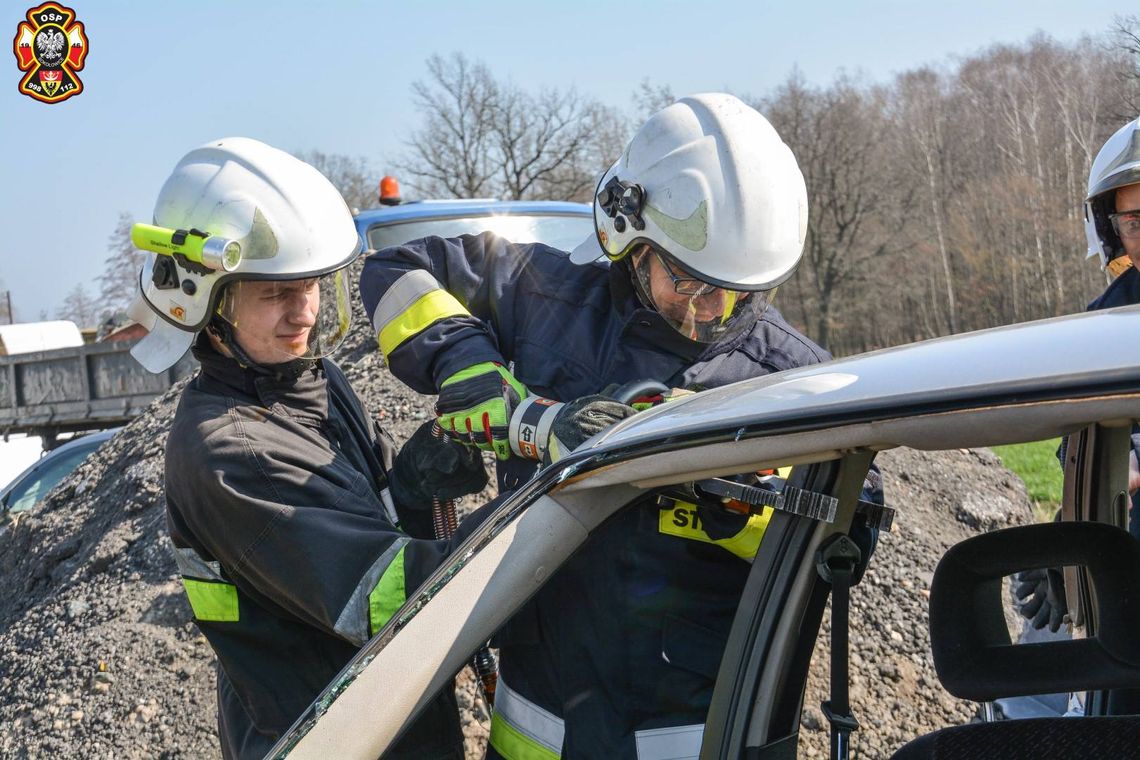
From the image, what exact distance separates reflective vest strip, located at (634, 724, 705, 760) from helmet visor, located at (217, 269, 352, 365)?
1006 millimetres

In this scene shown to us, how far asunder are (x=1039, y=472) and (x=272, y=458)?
7.70 m

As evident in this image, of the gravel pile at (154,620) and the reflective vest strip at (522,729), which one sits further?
the gravel pile at (154,620)

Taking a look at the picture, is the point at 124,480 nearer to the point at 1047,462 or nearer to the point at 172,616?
the point at 172,616

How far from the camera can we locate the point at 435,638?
1.33 m

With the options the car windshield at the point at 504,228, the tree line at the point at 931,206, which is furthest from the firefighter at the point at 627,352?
the tree line at the point at 931,206

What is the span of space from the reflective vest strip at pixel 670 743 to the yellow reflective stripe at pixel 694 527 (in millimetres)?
319

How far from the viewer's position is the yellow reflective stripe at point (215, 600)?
191 cm

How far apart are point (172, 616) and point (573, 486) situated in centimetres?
369

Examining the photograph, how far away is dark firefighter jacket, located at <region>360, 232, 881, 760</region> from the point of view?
1825mm

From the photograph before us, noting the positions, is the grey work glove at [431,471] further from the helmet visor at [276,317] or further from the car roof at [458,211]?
the car roof at [458,211]

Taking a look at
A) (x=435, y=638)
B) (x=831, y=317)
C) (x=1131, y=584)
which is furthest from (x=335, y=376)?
(x=831, y=317)

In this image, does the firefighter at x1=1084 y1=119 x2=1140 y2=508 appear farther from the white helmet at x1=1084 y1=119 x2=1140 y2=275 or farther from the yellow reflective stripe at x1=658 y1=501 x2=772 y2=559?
the yellow reflective stripe at x1=658 y1=501 x2=772 y2=559

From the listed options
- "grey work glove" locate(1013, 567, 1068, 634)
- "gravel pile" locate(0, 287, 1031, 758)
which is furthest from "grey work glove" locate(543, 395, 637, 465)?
"gravel pile" locate(0, 287, 1031, 758)

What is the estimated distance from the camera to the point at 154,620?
14.7 feet
